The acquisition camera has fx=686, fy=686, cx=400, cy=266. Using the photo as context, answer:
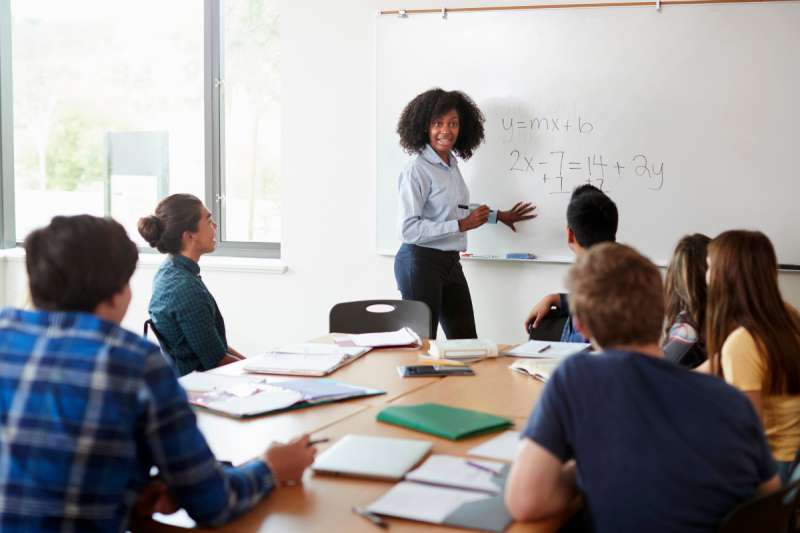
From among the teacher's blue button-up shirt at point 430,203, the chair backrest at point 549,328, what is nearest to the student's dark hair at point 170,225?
the teacher's blue button-up shirt at point 430,203

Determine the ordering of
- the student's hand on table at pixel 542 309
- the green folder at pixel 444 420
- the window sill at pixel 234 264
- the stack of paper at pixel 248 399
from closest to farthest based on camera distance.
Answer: the green folder at pixel 444 420, the stack of paper at pixel 248 399, the student's hand on table at pixel 542 309, the window sill at pixel 234 264

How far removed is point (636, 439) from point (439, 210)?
2369 millimetres

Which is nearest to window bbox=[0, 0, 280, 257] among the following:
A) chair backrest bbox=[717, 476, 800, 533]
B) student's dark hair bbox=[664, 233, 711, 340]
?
student's dark hair bbox=[664, 233, 711, 340]

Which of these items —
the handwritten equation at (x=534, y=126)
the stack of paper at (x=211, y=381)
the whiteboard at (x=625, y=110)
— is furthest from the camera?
the handwritten equation at (x=534, y=126)

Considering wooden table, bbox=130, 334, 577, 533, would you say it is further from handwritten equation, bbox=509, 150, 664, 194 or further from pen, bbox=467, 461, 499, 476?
handwritten equation, bbox=509, 150, 664, 194

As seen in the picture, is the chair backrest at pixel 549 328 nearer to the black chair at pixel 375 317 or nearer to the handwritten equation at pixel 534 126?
the black chair at pixel 375 317

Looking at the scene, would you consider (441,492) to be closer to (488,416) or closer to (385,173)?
(488,416)

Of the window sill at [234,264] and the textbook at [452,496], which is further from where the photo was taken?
the window sill at [234,264]

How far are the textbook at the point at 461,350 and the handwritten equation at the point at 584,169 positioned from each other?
1391 mm

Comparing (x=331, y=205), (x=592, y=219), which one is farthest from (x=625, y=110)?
(x=331, y=205)

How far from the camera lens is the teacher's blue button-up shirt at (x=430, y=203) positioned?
3258 millimetres

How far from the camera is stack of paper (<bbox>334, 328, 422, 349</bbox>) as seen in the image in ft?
8.27

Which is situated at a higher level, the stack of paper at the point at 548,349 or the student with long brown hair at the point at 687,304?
the student with long brown hair at the point at 687,304

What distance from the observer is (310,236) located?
3.94 m
